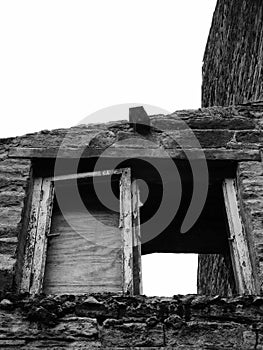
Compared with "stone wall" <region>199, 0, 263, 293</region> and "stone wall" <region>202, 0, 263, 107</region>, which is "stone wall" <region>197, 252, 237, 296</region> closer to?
"stone wall" <region>199, 0, 263, 293</region>

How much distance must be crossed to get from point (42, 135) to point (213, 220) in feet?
4.96

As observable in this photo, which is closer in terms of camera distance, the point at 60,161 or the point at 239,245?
the point at 239,245

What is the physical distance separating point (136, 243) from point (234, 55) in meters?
3.83

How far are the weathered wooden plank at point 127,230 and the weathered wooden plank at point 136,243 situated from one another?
3 centimetres

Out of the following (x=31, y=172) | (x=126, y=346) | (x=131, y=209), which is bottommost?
(x=126, y=346)

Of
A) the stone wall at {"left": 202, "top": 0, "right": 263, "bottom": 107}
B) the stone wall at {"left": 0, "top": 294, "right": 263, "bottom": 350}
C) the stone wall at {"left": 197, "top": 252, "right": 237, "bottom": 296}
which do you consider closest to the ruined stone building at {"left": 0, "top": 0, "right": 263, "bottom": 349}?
the stone wall at {"left": 0, "top": 294, "right": 263, "bottom": 350}

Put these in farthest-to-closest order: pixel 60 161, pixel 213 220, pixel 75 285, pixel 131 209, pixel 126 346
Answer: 1. pixel 213 220
2. pixel 60 161
3. pixel 131 209
4. pixel 75 285
5. pixel 126 346

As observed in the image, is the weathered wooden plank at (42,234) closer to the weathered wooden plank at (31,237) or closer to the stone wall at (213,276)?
the weathered wooden plank at (31,237)

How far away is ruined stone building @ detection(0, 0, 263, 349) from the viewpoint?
3168mm

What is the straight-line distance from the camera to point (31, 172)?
13.8ft

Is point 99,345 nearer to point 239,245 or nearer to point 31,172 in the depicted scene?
point 239,245

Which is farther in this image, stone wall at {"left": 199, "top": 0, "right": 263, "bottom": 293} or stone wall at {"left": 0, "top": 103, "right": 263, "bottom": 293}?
stone wall at {"left": 0, "top": 103, "right": 263, "bottom": 293}

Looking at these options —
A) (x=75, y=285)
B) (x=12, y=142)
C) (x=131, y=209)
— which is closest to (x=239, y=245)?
(x=131, y=209)

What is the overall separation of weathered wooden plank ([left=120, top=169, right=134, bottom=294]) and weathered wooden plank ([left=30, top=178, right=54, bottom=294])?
1.60 feet
